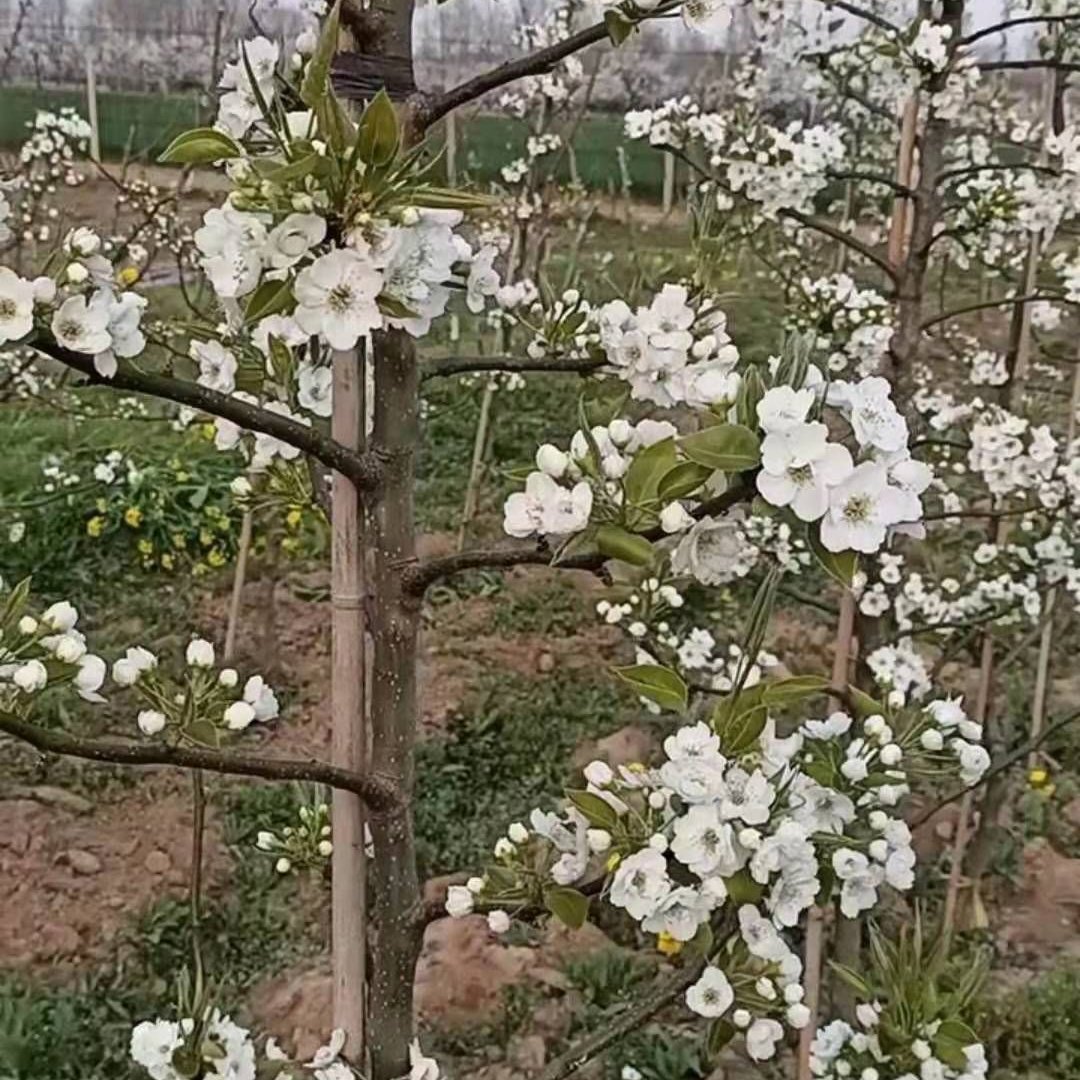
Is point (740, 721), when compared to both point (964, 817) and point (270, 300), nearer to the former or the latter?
point (270, 300)

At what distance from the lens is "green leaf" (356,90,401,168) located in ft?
2.44

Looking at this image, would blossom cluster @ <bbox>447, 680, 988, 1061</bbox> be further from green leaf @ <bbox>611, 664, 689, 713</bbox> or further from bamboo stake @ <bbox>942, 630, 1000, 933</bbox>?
bamboo stake @ <bbox>942, 630, 1000, 933</bbox>

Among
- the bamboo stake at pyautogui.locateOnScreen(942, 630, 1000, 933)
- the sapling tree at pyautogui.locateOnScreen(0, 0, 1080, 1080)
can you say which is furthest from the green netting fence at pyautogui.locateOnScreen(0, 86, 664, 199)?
the sapling tree at pyautogui.locateOnScreen(0, 0, 1080, 1080)

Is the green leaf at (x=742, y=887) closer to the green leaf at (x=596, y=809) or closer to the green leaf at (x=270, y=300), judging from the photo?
the green leaf at (x=596, y=809)

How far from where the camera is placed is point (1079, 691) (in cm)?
406

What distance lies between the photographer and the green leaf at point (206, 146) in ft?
2.63

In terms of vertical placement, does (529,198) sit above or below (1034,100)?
below

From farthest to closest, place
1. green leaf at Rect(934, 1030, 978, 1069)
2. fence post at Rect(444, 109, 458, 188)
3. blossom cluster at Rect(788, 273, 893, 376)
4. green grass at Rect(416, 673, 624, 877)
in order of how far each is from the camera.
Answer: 1. green grass at Rect(416, 673, 624, 877)
2. blossom cluster at Rect(788, 273, 893, 376)
3. fence post at Rect(444, 109, 458, 188)
4. green leaf at Rect(934, 1030, 978, 1069)

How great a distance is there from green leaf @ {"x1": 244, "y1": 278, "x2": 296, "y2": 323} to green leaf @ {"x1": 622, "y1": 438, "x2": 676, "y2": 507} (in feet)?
0.72

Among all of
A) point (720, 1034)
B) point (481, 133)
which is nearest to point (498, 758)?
point (720, 1034)

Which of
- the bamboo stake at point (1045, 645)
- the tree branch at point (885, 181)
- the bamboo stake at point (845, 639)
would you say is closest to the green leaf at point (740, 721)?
the bamboo stake at point (845, 639)

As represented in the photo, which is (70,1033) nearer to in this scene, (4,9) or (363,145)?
(363,145)

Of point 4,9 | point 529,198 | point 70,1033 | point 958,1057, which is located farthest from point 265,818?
point 4,9

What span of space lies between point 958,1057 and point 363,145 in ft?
2.91
